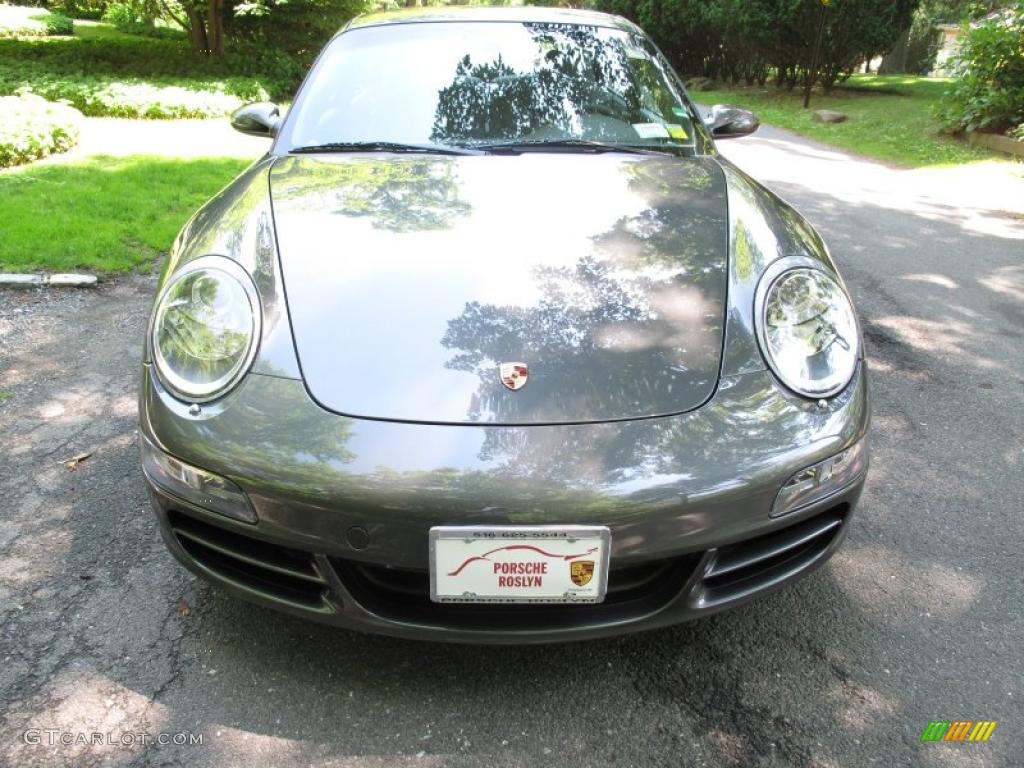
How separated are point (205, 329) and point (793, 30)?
17028mm

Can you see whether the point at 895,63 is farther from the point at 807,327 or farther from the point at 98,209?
the point at 807,327

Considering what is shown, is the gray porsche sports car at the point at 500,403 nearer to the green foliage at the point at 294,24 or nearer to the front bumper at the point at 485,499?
the front bumper at the point at 485,499

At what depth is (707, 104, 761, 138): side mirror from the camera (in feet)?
10.1

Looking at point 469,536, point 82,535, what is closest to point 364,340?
point 469,536

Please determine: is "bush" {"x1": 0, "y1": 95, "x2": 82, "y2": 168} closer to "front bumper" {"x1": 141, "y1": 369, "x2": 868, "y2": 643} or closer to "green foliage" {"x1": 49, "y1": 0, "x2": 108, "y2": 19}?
"front bumper" {"x1": 141, "y1": 369, "x2": 868, "y2": 643}

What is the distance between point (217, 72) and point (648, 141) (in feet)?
44.1

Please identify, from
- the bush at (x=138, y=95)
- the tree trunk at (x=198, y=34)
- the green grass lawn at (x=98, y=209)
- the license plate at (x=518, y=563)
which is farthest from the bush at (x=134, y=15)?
the license plate at (x=518, y=563)

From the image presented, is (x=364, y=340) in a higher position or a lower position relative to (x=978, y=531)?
higher

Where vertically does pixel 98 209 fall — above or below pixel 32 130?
below

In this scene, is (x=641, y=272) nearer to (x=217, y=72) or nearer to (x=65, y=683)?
(x=65, y=683)

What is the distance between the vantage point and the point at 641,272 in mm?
1873

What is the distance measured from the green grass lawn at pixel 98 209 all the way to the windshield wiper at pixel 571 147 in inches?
111

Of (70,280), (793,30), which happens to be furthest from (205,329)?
(793,30)

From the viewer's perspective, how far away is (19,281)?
4031mm
